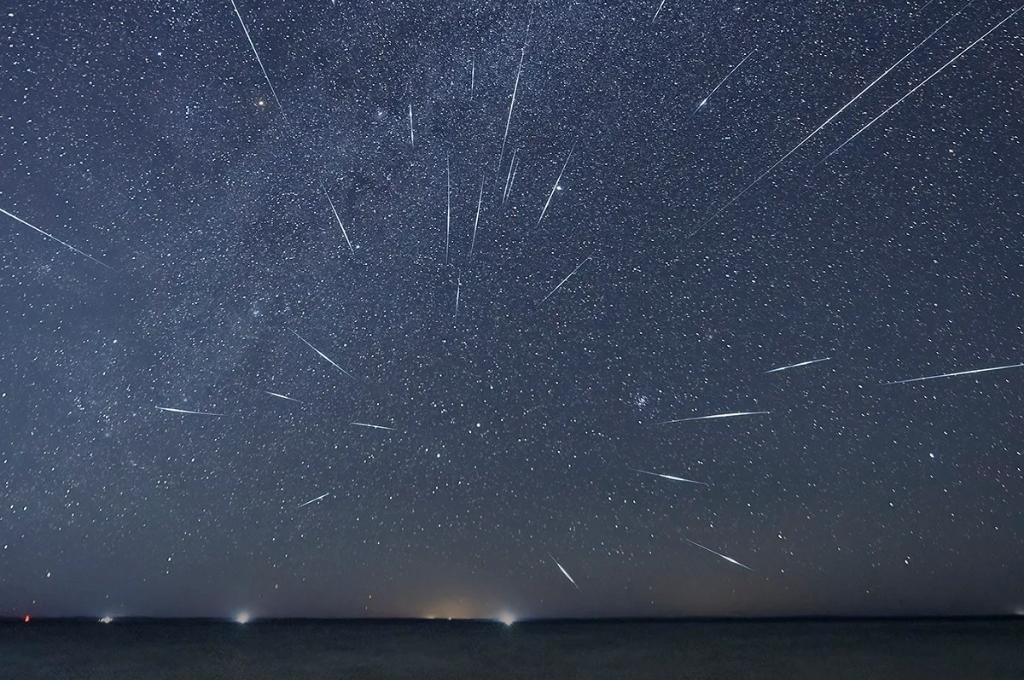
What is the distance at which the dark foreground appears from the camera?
11.2 ft

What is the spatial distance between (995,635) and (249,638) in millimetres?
3576

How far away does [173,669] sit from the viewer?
3521mm

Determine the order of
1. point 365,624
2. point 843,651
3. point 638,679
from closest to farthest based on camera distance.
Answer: point 638,679
point 843,651
point 365,624

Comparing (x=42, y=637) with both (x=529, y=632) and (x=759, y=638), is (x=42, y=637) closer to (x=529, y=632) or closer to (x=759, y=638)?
(x=529, y=632)

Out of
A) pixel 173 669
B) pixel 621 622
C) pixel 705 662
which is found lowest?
pixel 173 669

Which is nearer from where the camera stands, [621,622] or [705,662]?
[705,662]

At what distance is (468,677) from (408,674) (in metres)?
0.24

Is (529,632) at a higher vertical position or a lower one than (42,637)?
higher

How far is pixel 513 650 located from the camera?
395 centimetres

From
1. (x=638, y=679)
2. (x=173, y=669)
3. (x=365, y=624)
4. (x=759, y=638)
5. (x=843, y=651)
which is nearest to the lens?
(x=638, y=679)

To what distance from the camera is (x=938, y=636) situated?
4301 millimetres

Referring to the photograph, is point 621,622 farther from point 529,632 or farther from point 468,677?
point 468,677

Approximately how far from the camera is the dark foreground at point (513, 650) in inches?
135

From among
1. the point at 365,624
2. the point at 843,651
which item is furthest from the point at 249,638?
the point at 843,651
